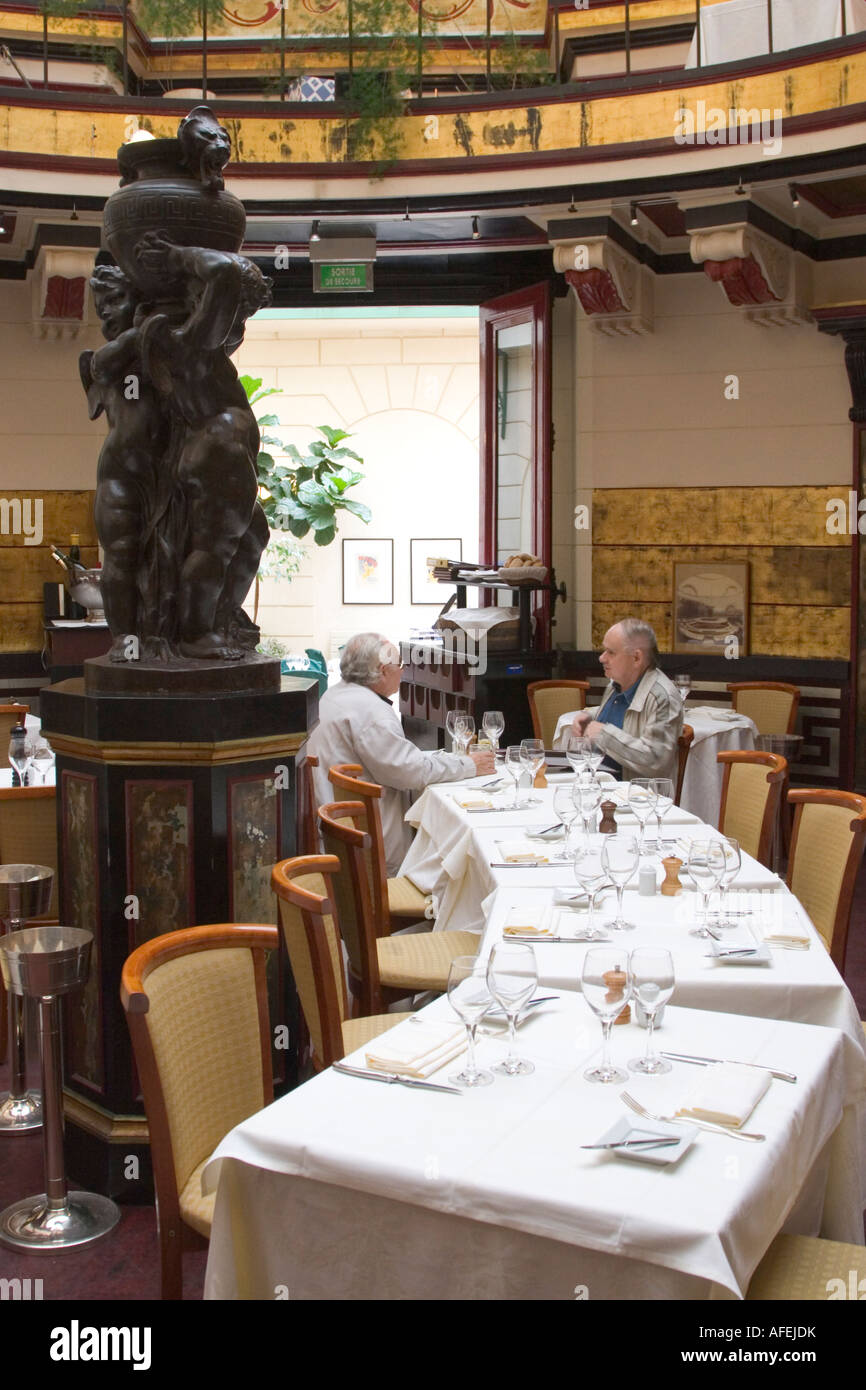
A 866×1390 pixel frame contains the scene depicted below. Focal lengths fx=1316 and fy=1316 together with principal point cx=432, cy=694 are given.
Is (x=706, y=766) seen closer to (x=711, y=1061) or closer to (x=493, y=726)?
(x=493, y=726)

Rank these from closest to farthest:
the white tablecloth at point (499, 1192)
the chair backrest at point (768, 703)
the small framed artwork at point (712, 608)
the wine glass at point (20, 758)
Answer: the white tablecloth at point (499, 1192) → the wine glass at point (20, 758) → the chair backrest at point (768, 703) → the small framed artwork at point (712, 608)

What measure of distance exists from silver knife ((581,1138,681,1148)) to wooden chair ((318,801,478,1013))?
177 centimetres

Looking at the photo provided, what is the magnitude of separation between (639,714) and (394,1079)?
3.34 m

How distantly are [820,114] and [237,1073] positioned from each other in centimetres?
576

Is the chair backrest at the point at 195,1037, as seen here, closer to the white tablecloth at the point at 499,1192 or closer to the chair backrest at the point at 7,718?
the white tablecloth at the point at 499,1192

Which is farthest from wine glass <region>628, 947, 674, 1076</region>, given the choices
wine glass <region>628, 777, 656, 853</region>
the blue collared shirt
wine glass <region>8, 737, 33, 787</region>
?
wine glass <region>8, 737, 33, 787</region>

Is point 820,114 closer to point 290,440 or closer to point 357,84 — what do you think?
point 357,84

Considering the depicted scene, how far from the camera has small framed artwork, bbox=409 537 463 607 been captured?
13039 mm

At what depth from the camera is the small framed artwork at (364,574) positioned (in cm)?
1300

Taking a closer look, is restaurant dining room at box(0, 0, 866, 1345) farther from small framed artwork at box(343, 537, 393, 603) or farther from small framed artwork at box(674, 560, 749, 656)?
small framed artwork at box(343, 537, 393, 603)

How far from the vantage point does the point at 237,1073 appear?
2.65m

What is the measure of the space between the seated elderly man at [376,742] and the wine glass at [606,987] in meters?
2.70

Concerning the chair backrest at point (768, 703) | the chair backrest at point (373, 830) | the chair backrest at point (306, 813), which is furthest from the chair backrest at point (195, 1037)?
the chair backrest at point (768, 703)

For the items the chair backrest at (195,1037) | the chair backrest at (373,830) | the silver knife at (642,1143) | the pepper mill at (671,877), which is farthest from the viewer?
the chair backrest at (373,830)
